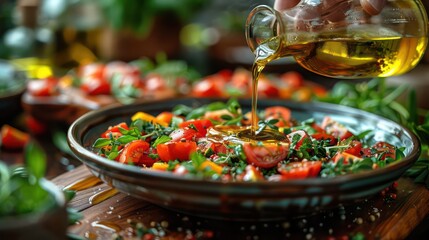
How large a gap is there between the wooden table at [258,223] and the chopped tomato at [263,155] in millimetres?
151

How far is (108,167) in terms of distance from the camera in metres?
1.37

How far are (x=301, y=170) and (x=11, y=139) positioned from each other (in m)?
1.49

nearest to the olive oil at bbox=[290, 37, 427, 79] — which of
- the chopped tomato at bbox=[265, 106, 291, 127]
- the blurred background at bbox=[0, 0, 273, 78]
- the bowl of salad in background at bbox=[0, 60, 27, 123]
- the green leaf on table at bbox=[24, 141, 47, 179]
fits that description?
the chopped tomato at bbox=[265, 106, 291, 127]

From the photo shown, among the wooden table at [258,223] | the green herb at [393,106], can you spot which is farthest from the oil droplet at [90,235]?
the green herb at [393,106]

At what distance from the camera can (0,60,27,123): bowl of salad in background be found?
2.45m

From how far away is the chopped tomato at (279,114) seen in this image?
6.63 feet

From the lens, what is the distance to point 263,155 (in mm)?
1495

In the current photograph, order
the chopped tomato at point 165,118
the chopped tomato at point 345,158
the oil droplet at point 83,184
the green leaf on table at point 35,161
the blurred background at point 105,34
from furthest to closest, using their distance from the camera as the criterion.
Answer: the blurred background at point 105,34 → the chopped tomato at point 165,118 → the oil droplet at point 83,184 → the chopped tomato at point 345,158 → the green leaf on table at point 35,161

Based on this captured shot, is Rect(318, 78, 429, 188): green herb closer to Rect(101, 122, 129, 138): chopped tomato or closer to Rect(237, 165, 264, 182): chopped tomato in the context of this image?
Rect(237, 165, 264, 182): chopped tomato

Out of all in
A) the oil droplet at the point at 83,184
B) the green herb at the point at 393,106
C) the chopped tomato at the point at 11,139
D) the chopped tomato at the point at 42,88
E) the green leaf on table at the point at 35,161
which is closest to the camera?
the green leaf on table at the point at 35,161

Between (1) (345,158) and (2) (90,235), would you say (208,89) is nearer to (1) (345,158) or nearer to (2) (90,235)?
(1) (345,158)

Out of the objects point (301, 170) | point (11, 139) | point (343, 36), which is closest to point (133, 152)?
point (301, 170)

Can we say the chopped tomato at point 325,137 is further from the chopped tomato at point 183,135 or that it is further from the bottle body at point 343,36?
the chopped tomato at point 183,135

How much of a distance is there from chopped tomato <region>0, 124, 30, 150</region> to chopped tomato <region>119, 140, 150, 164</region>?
3.41 feet
